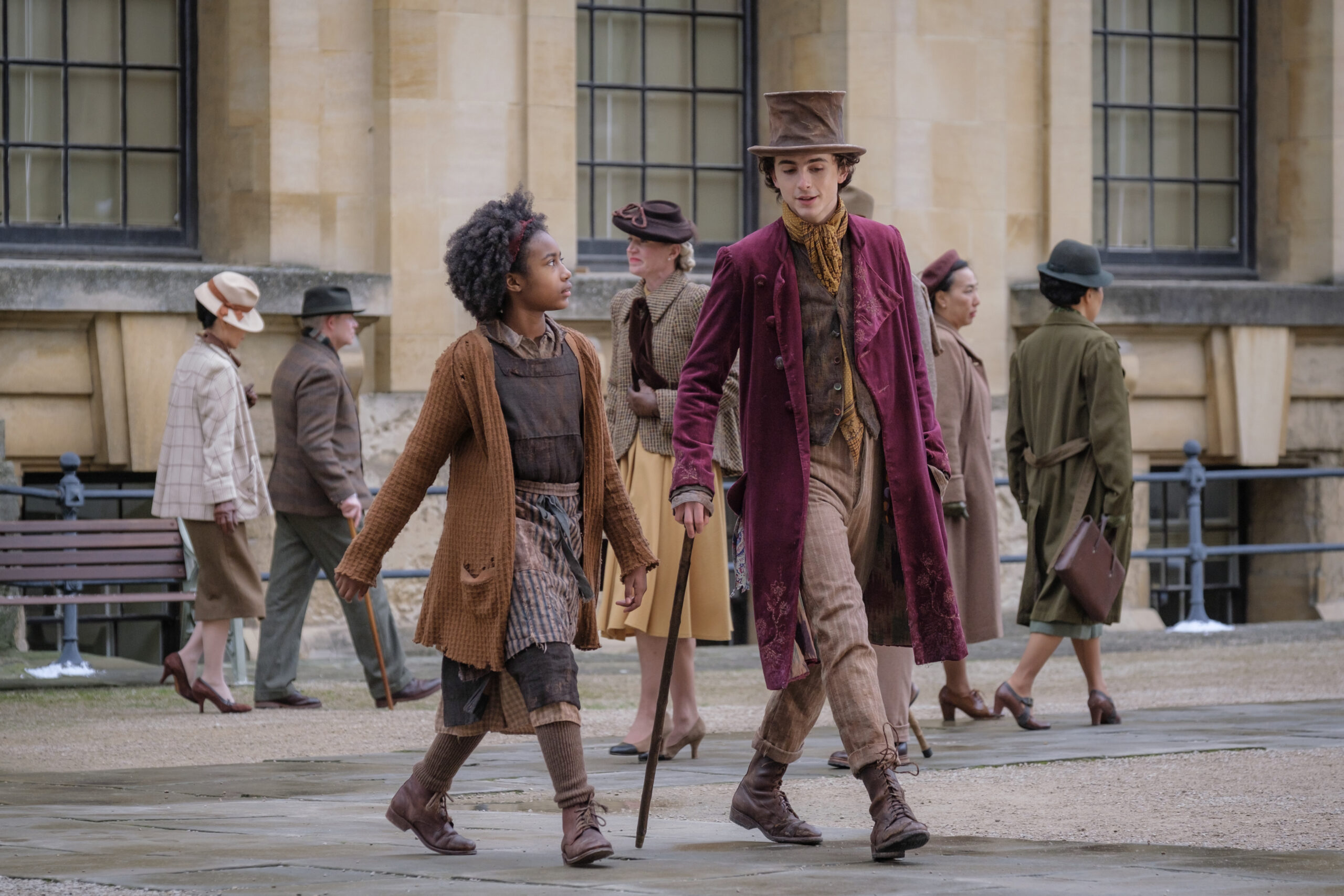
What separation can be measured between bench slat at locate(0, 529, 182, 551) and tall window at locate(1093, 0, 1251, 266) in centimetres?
700

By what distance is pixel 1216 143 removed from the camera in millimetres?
16234

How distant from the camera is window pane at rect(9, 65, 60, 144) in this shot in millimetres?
13383

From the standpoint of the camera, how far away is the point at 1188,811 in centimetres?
643

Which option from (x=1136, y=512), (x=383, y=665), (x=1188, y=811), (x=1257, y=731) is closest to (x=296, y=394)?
(x=383, y=665)

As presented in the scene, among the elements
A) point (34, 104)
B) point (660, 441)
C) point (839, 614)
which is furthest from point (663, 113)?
point (839, 614)

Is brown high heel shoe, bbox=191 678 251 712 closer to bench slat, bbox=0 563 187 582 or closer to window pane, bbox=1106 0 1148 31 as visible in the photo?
bench slat, bbox=0 563 187 582

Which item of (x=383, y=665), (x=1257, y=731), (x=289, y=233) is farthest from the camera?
(x=289, y=233)

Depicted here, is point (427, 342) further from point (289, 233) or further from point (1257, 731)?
point (1257, 731)

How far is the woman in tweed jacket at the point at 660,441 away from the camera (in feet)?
26.3

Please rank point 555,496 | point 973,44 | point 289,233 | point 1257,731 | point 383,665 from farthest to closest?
point 973,44, point 289,233, point 383,665, point 1257,731, point 555,496

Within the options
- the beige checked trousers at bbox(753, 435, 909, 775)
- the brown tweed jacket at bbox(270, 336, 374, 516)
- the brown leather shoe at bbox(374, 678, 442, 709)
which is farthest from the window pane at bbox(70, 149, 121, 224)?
the beige checked trousers at bbox(753, 435, 909, 775)

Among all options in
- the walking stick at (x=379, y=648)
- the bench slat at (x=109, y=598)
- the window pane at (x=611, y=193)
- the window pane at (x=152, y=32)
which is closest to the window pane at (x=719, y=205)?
the window pane at (x=611, y=193)

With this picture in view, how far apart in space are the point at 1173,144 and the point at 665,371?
8.98 meters

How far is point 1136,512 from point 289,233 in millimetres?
5731
